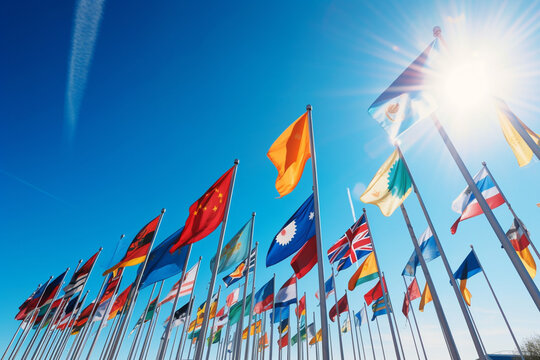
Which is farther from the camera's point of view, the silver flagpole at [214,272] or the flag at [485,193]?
the flag at [485,193]

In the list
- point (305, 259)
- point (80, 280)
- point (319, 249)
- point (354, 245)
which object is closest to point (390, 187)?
point (305, 259)

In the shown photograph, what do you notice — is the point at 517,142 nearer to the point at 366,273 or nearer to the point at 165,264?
the point at 366,273

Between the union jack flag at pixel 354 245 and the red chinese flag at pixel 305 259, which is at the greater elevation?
the union jack flag at pixel 354 245

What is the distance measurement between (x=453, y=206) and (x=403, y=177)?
444 cm

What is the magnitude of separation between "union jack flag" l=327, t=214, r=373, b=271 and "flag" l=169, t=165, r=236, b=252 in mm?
5985

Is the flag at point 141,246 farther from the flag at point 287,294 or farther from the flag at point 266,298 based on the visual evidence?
the flag at point 287,294

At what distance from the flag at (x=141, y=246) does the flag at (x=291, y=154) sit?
7.31m

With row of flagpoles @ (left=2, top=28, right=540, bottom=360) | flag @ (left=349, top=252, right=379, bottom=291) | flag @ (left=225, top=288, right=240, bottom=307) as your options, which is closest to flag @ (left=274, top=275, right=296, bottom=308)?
row of flagpoles @ (left=2, top=28, right=540, bottom=360)

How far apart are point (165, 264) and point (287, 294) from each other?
6.88 meters

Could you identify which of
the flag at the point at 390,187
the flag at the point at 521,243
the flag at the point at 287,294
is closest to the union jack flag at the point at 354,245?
the flag at the point at 390,187

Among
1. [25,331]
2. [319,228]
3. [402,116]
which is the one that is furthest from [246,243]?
[25,331]

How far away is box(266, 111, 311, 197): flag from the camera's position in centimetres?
778

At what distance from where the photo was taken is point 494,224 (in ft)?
16.2

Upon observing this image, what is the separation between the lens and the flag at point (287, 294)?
46.1 feet
